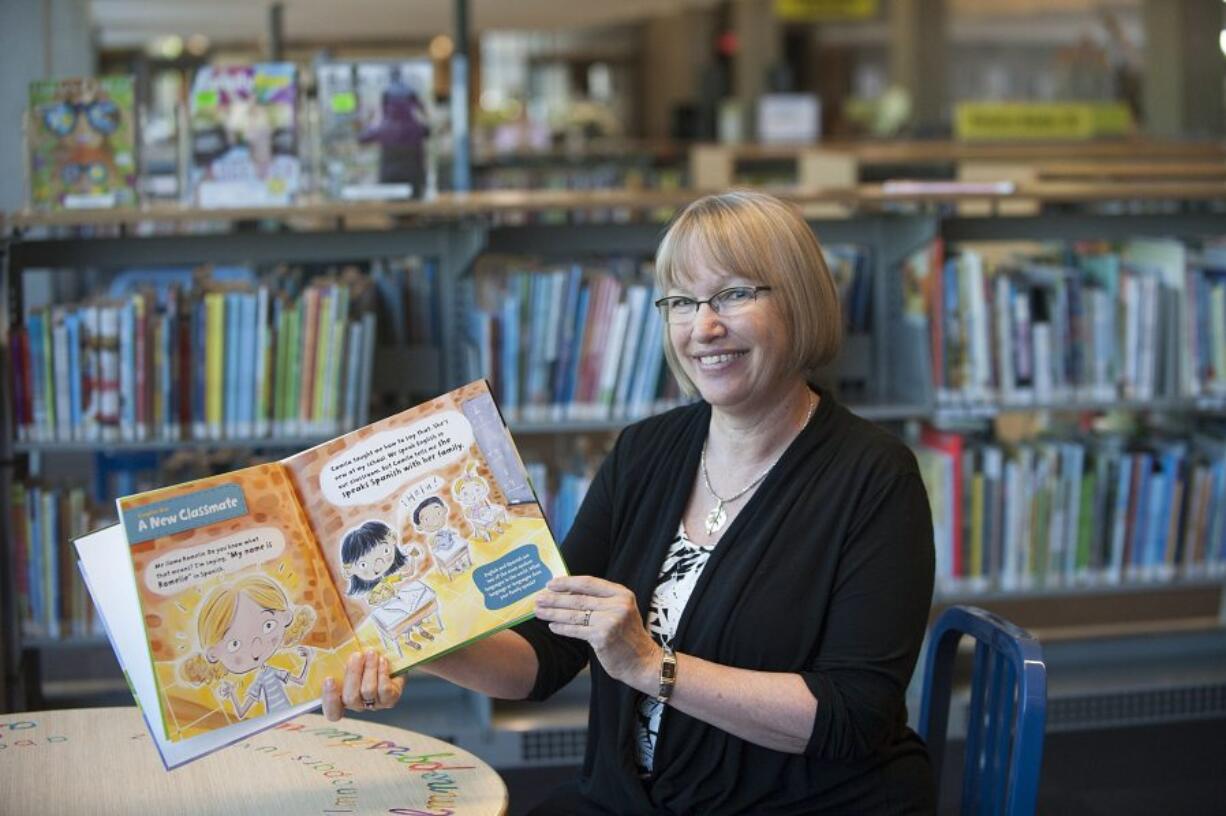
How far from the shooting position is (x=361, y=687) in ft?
5.69

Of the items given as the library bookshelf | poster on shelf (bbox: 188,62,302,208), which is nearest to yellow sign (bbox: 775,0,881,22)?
the library bookshelf

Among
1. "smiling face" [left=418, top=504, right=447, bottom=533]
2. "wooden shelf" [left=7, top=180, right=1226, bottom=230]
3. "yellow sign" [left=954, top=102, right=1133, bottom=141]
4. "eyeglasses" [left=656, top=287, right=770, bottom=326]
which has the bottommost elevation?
"smiling face" [left=418, top=504, right=447, bottom=533]

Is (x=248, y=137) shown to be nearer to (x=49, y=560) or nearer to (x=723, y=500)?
(x=49, y=560)

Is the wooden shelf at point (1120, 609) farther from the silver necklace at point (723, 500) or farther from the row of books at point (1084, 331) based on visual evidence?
the silver necklace at point (723, 500)

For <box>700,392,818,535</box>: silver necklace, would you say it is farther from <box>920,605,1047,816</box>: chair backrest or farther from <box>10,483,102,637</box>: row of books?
<box>10,483,102,637</box>: row of books

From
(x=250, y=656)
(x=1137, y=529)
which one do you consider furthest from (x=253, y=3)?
(x=250, y=656)

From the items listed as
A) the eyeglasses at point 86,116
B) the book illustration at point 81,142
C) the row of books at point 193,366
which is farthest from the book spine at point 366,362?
the eyeglasses at point 86,116

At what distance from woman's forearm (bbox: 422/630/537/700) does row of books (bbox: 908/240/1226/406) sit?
83.1 inches

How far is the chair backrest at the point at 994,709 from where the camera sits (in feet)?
6.24

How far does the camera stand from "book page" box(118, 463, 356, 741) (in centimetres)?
165

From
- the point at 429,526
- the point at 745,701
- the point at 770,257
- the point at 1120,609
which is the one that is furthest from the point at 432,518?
the point at 1120,609

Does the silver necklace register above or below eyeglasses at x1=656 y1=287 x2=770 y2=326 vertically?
below

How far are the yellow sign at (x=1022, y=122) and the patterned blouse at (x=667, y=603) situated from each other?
745 cm

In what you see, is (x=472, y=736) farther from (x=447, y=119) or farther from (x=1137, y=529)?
(x=447, y=119)
